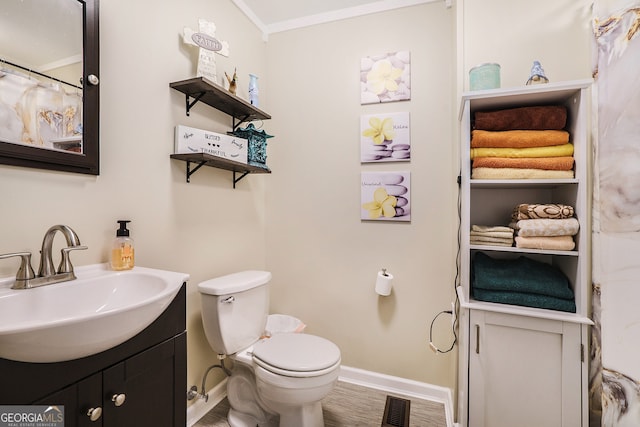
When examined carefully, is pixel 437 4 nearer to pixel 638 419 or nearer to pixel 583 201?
pixel 583 201

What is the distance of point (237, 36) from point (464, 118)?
1.55m

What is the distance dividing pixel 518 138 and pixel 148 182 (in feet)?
5.58

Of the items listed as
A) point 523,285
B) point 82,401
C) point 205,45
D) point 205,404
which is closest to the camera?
point 82,401

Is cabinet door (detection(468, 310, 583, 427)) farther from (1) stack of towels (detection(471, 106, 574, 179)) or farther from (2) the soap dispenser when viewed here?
(2) the soap dispenser

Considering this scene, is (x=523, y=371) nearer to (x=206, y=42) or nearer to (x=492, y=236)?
(x=492, y=236)

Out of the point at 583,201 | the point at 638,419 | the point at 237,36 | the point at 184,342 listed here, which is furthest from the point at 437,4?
the point at 184,342

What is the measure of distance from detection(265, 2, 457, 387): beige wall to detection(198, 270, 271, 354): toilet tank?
577 millimetres

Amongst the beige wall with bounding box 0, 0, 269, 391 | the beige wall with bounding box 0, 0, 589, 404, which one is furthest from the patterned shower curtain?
the beige wall with bounding box 0, 0, 269, 391

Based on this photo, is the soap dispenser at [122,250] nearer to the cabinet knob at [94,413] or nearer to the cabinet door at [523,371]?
the cabinet knob at [94,413]

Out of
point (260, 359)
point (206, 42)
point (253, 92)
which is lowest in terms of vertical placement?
point (260, 359)

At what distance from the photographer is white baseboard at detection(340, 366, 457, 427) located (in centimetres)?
180

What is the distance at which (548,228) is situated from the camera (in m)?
1.20

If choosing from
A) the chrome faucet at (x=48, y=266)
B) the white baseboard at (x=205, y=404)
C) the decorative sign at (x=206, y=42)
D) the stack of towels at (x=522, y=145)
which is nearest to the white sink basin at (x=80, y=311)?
the chrome faucet at (x=48, y=266)

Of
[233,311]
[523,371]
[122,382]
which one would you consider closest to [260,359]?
[233,311]
